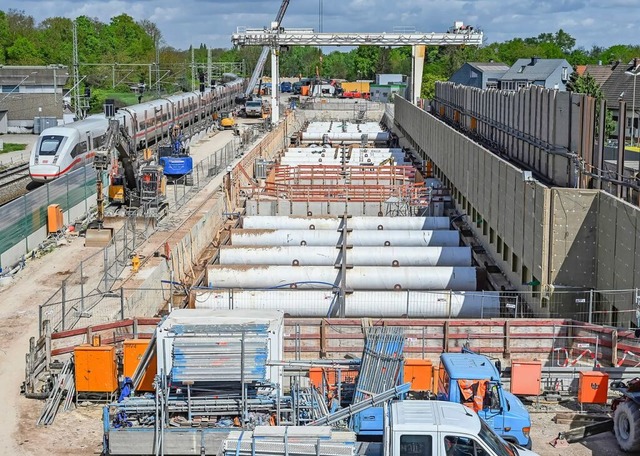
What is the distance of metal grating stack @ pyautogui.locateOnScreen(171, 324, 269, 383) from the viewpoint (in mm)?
18500

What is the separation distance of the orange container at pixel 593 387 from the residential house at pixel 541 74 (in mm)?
82255

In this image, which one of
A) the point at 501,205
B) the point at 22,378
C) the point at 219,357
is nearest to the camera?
the point at 219,357

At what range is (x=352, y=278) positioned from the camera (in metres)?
32.3

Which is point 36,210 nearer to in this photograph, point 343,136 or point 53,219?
point 53,219

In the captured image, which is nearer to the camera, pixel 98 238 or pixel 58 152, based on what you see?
pixel 98 238

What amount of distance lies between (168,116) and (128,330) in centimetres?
5561

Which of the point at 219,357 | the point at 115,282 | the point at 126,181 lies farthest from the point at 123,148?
the point at 219,357

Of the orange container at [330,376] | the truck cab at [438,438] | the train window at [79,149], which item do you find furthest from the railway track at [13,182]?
the truck cab at [438,438]

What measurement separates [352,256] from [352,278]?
298 centimetres

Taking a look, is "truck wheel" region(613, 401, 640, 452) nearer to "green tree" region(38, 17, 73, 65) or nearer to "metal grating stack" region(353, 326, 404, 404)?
"metal grating stack" region(353, 326, 404, 404)

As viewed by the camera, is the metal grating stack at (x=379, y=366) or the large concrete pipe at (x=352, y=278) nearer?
the metal grating stack at (x=379, y=366)

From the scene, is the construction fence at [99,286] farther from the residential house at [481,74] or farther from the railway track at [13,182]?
the residential house at [481,74]

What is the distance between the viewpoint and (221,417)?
18.7 meters

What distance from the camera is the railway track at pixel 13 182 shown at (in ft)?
180
